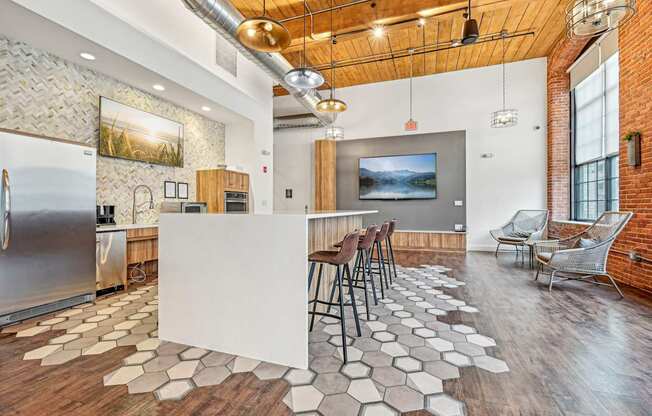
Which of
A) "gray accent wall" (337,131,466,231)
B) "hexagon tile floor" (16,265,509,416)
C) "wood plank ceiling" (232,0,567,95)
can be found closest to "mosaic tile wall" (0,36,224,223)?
"hexagon tile floor" (16,265,509,416)

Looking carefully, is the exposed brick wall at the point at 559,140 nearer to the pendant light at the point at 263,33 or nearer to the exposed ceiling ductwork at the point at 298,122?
the exposed ceiling ductwork at the point at 298,122

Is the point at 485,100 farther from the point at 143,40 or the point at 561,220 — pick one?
the point at 143,40

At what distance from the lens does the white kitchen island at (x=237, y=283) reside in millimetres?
2053

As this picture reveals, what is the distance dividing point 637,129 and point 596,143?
186 cm

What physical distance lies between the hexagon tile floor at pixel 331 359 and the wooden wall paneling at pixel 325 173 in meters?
5.19

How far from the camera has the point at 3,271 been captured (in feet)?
8.93

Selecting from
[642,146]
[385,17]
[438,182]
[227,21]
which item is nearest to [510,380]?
[642,146]

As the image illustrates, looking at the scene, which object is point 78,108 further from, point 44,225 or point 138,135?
point 44,225

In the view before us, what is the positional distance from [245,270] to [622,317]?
3.61 m

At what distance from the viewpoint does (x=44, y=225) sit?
3006 mm

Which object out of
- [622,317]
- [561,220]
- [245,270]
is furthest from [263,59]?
[561,220]

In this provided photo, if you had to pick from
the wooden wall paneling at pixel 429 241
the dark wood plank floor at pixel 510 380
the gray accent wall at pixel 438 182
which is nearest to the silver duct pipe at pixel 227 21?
the dark wood plank floor at pixel 510 380

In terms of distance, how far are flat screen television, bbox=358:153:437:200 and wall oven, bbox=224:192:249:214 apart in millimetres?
3288

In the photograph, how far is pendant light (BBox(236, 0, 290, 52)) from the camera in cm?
256
